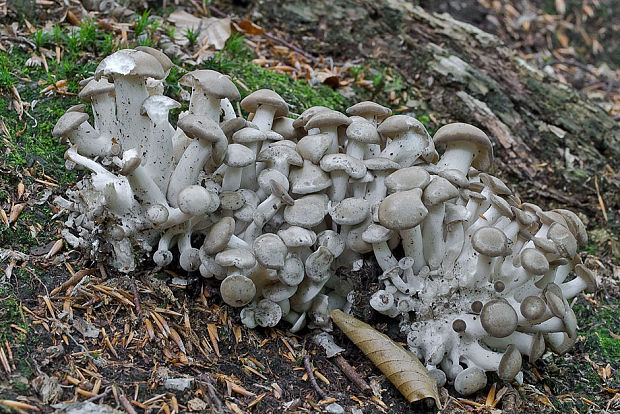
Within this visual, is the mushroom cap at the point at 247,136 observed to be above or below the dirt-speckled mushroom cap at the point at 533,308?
above

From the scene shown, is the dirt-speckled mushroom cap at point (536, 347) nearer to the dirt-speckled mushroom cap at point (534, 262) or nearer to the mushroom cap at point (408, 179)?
the dirt-speckled mushroom cap at point (534, 262)

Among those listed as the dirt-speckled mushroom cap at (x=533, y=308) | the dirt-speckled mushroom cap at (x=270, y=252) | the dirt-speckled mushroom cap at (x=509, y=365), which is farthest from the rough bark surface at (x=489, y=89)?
the dirt-speckled mushroom cap at (x=270, y=252)

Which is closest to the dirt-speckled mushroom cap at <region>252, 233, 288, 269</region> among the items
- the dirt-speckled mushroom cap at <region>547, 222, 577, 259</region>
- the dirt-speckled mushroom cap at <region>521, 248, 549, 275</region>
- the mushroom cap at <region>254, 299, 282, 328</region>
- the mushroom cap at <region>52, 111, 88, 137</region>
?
the mushroom cap at <region>254, 299, 282, 328</region>

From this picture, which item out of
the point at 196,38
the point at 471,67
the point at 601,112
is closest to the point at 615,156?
the point at 601,112

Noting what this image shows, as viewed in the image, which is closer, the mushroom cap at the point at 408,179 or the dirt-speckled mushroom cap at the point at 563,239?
the mushroom cap at the point at 408,179

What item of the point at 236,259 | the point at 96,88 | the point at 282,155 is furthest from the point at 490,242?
the point at 96,88

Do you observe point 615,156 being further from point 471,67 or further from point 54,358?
point 54,358

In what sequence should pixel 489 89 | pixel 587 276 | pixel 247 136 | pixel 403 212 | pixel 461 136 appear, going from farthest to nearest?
pixel 489 89 < pixel 587 276 < pixel 461 136 < pixel 247 136 < pixel 403 212

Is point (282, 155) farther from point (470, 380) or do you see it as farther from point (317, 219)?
point (470, 380)
